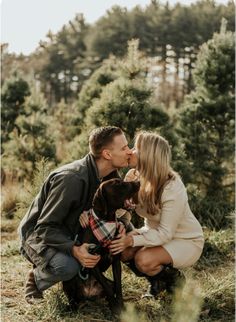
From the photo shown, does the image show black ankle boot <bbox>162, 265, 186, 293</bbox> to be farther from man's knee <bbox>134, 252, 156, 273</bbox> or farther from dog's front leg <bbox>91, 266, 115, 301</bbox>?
dog's front leg <bbox>91, 266, 115, 301</bbox>

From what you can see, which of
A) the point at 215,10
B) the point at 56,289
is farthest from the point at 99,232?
the point at 215,10

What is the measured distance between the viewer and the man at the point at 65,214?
396 centimetres

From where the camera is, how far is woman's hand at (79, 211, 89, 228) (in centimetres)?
398

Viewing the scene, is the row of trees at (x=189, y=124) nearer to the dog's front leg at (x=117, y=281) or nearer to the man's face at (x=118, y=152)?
the man's face at (x=118, y=152)

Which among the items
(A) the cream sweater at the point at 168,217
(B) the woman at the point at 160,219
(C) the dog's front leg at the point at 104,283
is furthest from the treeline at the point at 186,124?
(C) the dog's front leg at the point at 104,283

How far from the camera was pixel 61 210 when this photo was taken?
395 cm

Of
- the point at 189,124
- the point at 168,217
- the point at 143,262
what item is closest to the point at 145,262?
the point at 143,262

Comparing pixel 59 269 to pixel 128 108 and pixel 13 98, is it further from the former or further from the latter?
pixel 13 98

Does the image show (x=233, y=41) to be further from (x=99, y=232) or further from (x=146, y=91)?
(x=99, y=232)

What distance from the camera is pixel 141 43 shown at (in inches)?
1366

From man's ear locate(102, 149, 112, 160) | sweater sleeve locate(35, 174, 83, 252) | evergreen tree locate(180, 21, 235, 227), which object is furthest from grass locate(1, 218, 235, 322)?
evergreen tree locate(180, 21, 235, 227)

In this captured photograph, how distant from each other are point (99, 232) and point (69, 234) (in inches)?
13.0

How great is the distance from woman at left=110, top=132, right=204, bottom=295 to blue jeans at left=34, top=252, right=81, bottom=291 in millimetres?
444

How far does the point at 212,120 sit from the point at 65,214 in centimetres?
580
